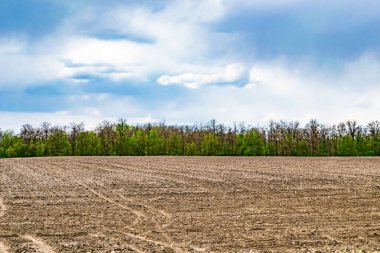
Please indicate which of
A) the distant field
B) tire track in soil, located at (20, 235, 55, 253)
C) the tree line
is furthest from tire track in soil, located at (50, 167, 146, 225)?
the tree line

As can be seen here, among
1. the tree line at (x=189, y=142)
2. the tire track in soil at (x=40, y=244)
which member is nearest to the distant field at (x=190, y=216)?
the tire track in soil at (x=40, y=244)

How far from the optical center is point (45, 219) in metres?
17.0

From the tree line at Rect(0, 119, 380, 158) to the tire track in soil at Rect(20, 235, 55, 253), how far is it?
99.9 meters

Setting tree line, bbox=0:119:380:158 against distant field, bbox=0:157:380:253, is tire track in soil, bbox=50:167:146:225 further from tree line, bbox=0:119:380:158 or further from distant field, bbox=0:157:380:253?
tree line, bbox=0:119:380:158

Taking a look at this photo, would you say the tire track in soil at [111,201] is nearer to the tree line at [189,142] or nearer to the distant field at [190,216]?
the distant field at [190,216]

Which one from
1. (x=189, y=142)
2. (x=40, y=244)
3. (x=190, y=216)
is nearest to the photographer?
(x=40, y=244)

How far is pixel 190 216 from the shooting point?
1784cm

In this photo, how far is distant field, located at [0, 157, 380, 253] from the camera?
12711mm

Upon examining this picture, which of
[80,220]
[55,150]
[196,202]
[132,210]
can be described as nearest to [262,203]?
[196,202]

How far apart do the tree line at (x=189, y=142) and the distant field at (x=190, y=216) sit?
273 feet

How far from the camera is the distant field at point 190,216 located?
41.7 feet

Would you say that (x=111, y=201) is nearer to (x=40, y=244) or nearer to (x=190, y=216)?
(x=190, y=216)

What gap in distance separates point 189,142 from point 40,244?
112m

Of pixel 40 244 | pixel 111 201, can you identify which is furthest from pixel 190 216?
pixel 40 244
